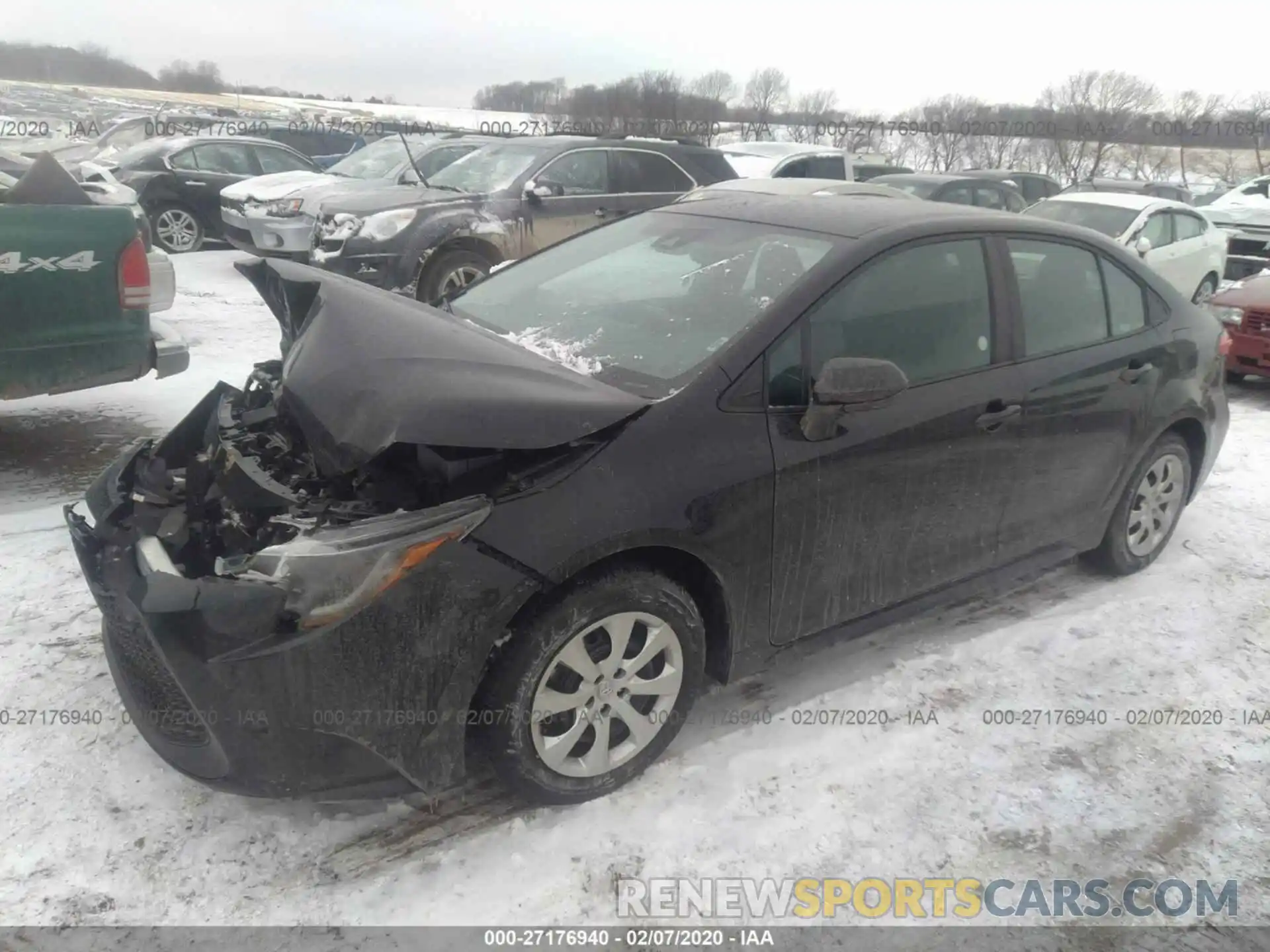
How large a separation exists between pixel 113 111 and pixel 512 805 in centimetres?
2936

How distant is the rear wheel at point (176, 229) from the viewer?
11.7 meters

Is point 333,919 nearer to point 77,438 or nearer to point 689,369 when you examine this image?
point 689,369

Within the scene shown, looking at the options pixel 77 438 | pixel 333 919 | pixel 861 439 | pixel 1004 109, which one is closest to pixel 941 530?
pixel 861 439

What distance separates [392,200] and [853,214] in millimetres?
6059

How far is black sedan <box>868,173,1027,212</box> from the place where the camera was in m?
13.7

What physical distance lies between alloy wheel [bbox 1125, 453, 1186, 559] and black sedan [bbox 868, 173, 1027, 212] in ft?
33.5

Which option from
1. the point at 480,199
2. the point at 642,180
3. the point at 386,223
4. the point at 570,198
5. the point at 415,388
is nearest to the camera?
the point at 415,388

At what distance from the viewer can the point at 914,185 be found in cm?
1421

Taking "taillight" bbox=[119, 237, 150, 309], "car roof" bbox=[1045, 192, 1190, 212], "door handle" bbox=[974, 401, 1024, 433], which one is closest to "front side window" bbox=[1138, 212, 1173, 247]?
"car roof" bbox=[1045, 192, 1190, 212]

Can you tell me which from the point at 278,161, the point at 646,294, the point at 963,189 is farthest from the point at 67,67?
the point at 646,294

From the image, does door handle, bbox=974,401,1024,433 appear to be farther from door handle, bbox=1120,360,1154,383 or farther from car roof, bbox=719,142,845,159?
car roof, bbox=719,142,845,159

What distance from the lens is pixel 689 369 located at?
277 cm

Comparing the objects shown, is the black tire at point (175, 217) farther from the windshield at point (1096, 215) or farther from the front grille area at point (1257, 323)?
the front grille area at point (1257, 323)

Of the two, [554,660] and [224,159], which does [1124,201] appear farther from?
[224,159]
